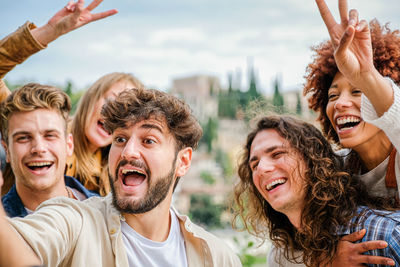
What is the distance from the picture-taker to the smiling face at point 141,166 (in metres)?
2.39

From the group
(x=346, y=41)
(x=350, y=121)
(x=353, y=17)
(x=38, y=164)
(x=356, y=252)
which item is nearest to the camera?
(x=346, y=41)

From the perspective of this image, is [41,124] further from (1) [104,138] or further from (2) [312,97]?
(2) [312,97]

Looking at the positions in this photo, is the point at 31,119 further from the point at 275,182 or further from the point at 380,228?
the point at 380,228

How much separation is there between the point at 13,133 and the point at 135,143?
3.19 feet

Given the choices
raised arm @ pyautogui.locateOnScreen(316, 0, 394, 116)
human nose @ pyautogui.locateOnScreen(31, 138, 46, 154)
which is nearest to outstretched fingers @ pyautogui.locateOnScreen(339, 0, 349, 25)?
raised arm @ pyautogui.locateOnScreen(316, 0, 394, 116)

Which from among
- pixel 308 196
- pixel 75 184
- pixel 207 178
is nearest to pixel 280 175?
pixel 308 196

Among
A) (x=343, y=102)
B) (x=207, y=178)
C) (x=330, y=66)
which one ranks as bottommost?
(x=207, y=178)

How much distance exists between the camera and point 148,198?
242cm

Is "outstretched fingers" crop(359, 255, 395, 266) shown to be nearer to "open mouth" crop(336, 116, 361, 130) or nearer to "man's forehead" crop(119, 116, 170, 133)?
"open mouth" crop(336, 116, 361, 130)

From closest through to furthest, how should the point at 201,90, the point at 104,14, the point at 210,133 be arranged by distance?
the point at 104,14 → the point at 210,133 → the point at 201,90

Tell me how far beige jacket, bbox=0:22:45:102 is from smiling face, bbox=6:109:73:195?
40 cm

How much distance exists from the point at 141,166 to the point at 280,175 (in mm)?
829

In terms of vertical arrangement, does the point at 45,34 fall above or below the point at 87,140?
above

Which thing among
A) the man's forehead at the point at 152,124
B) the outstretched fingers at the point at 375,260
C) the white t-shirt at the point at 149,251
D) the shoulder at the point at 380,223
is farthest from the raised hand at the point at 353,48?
the white t-shirt at the point at 149,251
